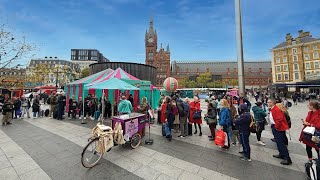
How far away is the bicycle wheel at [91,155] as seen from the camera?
422 cm

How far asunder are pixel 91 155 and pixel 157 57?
77.3 m

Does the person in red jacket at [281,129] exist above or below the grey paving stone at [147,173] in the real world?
above

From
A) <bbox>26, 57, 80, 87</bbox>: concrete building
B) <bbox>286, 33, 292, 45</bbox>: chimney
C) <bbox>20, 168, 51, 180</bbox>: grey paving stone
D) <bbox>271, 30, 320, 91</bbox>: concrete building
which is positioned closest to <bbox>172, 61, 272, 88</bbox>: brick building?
<bbox>271, 30, 320, 91</bbox>: concrete building

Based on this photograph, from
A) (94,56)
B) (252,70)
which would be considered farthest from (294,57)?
(94,56)

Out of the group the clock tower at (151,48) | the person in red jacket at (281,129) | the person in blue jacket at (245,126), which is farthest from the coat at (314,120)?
the clock tower at (151,48)

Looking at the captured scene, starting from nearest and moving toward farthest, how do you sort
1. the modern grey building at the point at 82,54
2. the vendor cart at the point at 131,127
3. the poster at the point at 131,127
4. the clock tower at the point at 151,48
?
the vendor cart at the point at 131,127 < the poster at the point at 131,127 < the clock tower at the point at 151,48 < the modern grey building at the point at 82,54

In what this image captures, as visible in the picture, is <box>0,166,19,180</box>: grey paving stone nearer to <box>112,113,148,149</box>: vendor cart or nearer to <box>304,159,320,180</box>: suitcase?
<box>112,113,148,149</box>: vendor cart

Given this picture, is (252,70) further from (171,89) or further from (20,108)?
(20,108)

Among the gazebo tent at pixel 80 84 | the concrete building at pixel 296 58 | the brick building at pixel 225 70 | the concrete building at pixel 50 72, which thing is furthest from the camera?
the brick building at pixel 225 70

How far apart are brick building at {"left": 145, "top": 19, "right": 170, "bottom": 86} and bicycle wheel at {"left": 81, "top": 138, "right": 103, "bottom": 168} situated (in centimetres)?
7474

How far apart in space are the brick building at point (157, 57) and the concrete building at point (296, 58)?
146 ft

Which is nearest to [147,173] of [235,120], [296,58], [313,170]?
[235,120]

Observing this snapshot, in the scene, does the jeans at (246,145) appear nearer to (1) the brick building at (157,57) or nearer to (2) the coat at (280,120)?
(2) the coat at (280,120)

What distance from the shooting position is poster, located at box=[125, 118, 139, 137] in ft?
17.9
